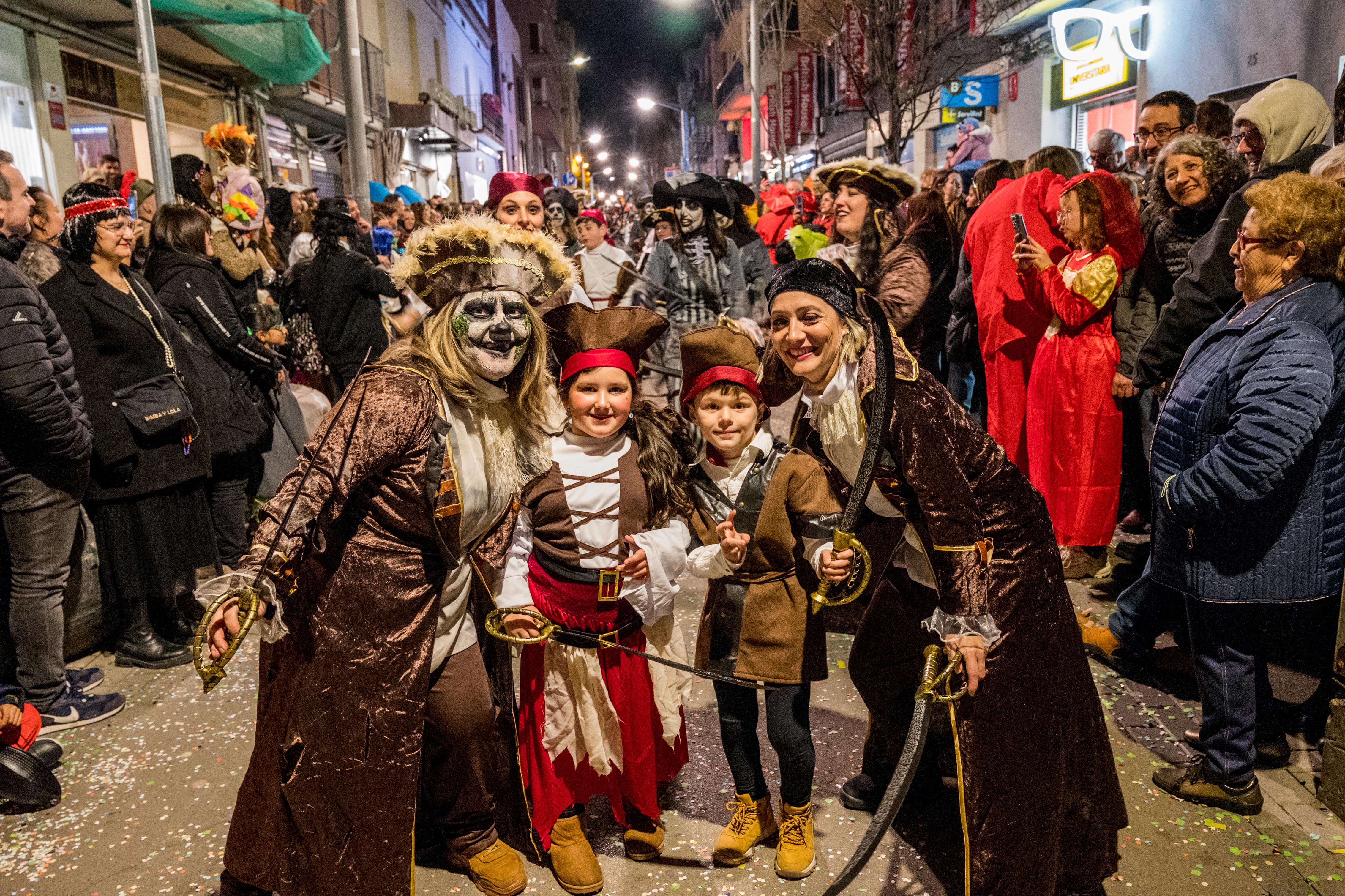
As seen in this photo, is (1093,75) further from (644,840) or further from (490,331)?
(644,840)

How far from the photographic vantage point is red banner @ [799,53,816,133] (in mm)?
29734

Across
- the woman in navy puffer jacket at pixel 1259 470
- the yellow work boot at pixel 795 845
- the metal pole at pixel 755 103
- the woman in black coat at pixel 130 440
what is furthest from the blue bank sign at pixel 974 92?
the yellow work boot at pixel 795 845

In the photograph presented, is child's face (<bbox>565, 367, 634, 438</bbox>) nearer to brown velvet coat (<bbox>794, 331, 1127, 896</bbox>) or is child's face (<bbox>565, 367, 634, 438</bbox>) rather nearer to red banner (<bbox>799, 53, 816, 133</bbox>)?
brown velvet coat (<bbox>794, 331, 1127, 896</bbox>)

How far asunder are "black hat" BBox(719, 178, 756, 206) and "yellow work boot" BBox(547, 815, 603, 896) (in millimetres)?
4086

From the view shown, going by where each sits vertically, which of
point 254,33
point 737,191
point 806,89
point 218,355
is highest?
point 806,89

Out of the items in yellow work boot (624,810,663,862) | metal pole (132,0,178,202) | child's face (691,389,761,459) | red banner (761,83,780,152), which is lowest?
yellow work boot (624,810,663,862)

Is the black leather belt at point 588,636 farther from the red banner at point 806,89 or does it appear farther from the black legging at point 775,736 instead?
the red banner at point 806,89

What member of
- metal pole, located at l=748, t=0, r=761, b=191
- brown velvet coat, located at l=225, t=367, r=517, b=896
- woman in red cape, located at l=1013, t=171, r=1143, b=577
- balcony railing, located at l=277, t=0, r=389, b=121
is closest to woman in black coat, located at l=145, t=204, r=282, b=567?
brown velvet coat, located at l=225, t=367, r=517, b=896

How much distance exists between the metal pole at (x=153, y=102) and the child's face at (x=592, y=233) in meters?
3.17

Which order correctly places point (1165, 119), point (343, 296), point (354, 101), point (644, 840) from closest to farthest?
point (644, 840) → point (1165, 119) → point (343, 296) → point (354, 101)

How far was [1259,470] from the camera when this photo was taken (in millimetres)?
2514

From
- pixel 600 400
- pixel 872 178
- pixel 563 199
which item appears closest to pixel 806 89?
pixel 563 199

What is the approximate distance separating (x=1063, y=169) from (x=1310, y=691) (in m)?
3.03

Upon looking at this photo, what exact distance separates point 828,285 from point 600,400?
0.70m
